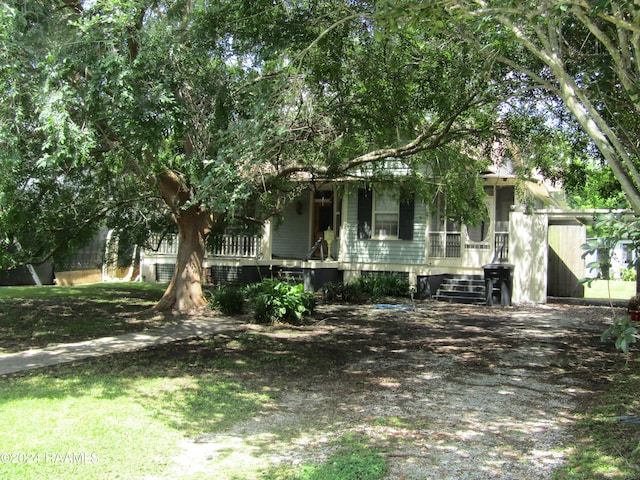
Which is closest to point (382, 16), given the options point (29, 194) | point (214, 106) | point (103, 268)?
point (214, 106)

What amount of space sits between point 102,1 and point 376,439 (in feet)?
22.0

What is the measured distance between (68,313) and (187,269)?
9.79 ft

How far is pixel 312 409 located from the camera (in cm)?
624

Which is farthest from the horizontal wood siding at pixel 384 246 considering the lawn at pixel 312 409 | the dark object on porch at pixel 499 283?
the lawn at pixel 312 409

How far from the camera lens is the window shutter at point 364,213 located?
20.2 m

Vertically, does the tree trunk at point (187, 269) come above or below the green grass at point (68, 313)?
above

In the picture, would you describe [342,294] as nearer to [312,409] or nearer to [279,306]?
[279,306]

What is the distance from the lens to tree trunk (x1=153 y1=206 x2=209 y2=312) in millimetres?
13227

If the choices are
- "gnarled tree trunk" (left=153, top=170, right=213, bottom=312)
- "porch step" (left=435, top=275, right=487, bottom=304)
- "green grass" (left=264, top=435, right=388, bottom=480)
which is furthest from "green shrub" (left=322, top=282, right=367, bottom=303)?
"green grass" (left=264, top=435, right=388, bottom=480)

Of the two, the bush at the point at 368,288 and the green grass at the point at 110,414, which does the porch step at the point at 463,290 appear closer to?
the bush at the point at 368,288

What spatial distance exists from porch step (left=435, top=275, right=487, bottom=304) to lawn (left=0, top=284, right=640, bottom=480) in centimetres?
633

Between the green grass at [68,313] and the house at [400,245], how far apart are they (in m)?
2.87

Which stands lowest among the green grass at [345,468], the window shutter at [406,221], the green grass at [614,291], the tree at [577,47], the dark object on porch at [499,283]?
the green grass at [345,468]

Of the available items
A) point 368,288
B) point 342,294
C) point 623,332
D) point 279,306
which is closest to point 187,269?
point 279,306
